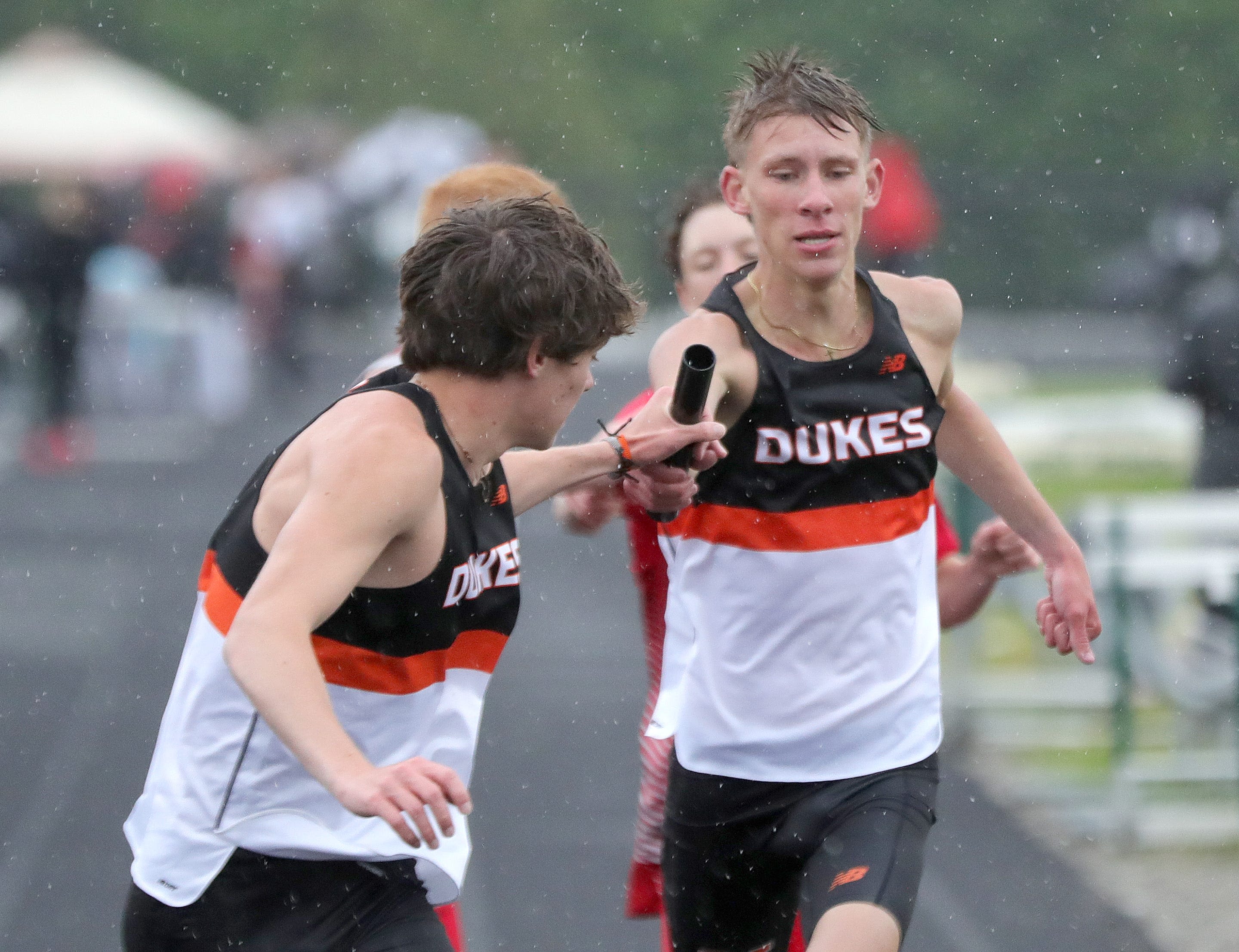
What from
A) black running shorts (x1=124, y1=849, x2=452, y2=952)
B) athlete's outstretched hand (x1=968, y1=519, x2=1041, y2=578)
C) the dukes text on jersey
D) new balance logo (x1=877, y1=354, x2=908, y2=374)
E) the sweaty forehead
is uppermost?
the sweaty forehead

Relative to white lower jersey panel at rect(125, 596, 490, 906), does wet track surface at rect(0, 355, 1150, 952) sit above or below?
below

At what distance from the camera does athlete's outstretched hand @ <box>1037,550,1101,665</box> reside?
12.4 ft

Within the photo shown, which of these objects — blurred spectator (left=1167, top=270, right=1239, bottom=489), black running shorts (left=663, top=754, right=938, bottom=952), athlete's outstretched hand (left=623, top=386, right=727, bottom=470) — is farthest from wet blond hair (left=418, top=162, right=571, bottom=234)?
blurred spectator (left=1167, top=270, right=1239, bottom=489)

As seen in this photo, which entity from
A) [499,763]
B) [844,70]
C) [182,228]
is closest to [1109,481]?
[499,763]

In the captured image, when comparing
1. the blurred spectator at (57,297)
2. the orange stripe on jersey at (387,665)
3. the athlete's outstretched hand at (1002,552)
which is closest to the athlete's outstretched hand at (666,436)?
the orange stripe on jersey at (387,665)

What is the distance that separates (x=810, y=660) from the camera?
3590 mm

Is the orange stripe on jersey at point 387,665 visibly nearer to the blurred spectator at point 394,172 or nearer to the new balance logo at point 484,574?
the new balance logo at point 484,574

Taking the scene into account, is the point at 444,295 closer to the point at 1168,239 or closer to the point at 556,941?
the point at 556,941

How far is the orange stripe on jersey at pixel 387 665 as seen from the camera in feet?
9.48

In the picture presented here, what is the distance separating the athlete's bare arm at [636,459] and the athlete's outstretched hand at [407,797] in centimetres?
90

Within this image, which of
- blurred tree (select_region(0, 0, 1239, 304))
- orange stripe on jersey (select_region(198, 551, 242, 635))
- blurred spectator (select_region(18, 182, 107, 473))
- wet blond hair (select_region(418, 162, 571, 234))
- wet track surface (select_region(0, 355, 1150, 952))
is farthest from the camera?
blurred tree (select_region(0, 0, 1239, 304))

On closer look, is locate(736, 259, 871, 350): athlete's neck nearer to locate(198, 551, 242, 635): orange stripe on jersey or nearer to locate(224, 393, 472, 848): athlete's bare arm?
locate(224, 393, 472, 848): athlete's bare arm

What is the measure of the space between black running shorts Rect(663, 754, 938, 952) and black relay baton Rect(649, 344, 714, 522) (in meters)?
0.74

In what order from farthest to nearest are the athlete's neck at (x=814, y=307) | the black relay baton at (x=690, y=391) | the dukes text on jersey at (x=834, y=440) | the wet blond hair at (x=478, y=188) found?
the wet blond hair at (x=478, y=188) → the athlete's neck at (x=814, y=307) → the dukes text on jersey at (x=834, y=440) → the black relay baton at (x=690, y=391)
